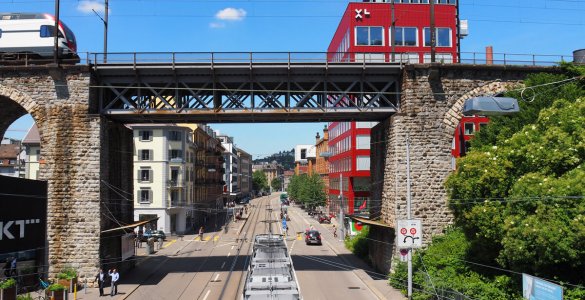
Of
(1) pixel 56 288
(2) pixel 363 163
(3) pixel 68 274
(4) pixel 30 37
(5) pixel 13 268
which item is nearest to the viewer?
(1) pixel 56 288

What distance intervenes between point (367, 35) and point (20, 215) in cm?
4073

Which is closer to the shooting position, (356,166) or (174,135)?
(174,135)

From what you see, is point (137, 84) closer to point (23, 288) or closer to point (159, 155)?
point (23, 288)

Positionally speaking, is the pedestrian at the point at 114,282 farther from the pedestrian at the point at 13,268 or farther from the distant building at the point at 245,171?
the distant building at the point at 245,171

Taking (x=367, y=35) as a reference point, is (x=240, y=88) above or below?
below

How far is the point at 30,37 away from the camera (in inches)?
1212

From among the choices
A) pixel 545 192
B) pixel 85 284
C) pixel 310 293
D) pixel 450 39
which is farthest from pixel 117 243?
pixel 450 39

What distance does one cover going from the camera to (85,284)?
2566cm

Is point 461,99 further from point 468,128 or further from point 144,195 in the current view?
point 144,195

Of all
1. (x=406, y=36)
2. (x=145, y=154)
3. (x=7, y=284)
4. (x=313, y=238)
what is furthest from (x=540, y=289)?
(x=145, y=154)

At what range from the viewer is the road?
25031 mm

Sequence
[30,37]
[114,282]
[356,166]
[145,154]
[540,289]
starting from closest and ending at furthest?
[540,289]
[114,282]
[30,37]
[145,154]
[356,166]

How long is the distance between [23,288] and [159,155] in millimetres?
33842

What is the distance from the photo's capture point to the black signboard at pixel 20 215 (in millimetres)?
17875
